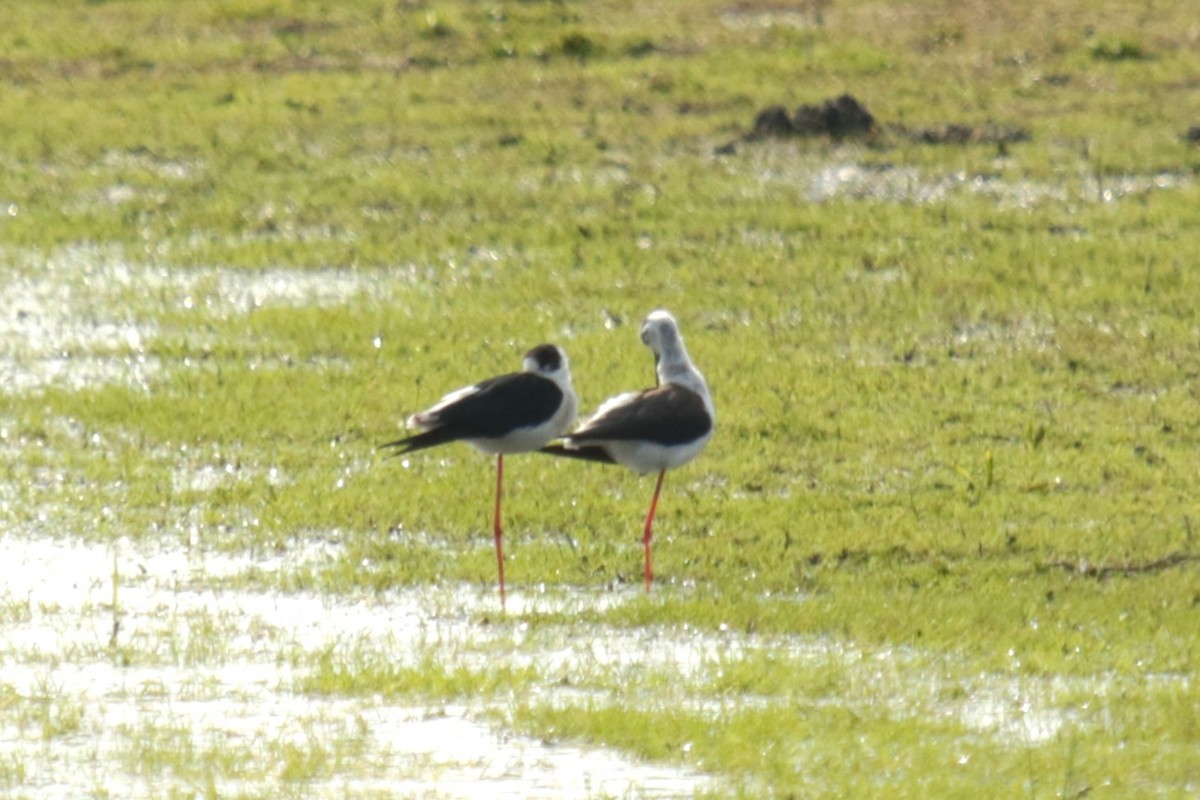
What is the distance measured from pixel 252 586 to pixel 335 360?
375 centimetres

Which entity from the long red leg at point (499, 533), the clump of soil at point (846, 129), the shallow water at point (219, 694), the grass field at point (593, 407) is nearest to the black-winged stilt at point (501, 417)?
the long red leg at point (499, 533)

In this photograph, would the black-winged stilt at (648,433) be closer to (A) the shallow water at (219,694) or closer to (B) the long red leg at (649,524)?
(B) the long red leg at (649,524)

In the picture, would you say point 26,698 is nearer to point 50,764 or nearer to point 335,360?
point 50,764

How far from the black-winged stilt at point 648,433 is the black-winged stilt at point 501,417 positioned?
184 mm

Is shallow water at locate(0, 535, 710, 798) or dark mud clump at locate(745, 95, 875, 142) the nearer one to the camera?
shallow water at locate(0, 535, 710, 798)

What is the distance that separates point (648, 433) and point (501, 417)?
576 mm

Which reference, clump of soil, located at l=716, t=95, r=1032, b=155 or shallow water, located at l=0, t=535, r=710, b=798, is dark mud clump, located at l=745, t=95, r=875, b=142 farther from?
shallow water, located at l=0, t=535, r=710, b=798

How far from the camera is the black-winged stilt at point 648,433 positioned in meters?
8.80

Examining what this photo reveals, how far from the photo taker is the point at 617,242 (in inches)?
586

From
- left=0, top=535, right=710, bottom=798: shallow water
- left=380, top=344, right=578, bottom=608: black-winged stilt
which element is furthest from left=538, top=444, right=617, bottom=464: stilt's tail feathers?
left=0, top=535, right=710, bottom=798: shallow water

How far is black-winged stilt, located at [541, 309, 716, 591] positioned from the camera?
8805 millimetres

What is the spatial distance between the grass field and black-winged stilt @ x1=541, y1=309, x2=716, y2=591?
336mm

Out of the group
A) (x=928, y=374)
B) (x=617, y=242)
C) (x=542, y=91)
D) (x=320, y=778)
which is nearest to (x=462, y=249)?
(x=617, y=242)

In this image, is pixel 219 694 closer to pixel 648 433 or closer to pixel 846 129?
pixel 648 433
